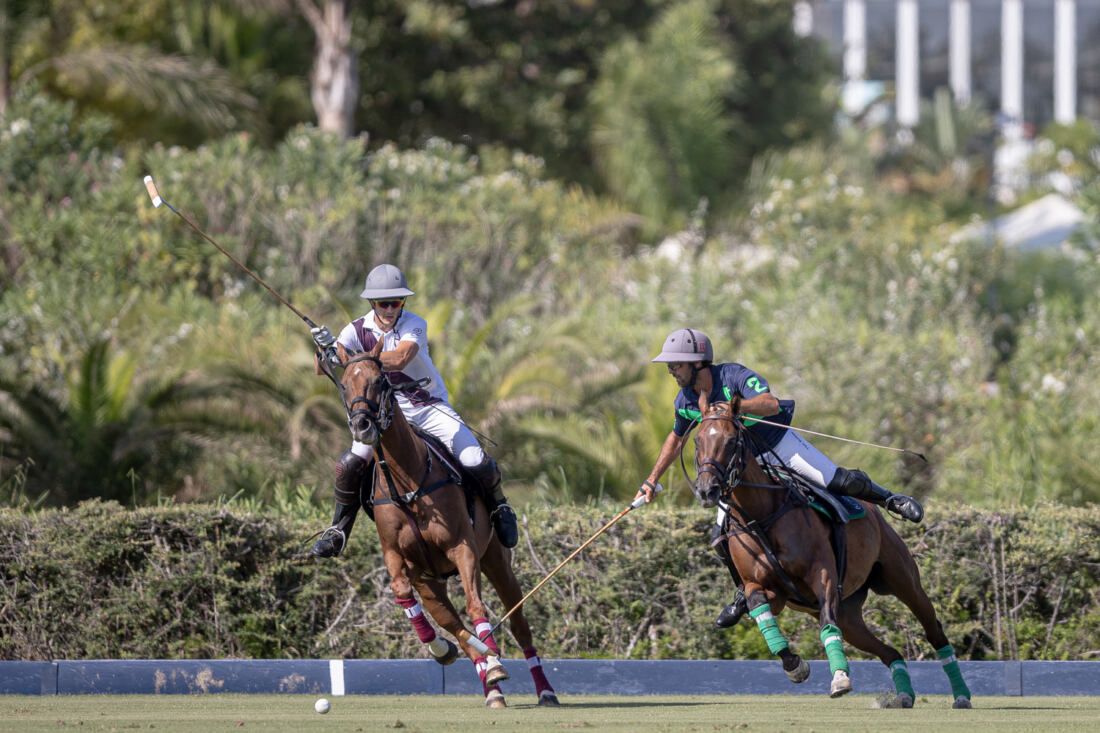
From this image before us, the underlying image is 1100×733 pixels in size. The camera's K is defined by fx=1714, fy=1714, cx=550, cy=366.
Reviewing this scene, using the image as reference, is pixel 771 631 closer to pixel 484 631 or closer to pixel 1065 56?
pixel 484 631

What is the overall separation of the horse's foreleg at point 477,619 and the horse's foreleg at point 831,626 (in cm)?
190

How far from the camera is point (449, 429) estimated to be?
36.2 feet

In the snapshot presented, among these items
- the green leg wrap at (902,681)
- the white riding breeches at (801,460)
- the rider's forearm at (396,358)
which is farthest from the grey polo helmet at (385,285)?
the green leg wrap at (902,681)

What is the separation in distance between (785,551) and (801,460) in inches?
29.9

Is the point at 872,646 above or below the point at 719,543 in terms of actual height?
below

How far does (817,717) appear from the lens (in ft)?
31.1

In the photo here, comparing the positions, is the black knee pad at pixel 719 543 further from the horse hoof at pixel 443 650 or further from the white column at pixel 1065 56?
the white column at pixel 1065 56

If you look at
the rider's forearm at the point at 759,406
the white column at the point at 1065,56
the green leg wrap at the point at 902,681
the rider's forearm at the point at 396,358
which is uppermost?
the white column at the point at 1065,56

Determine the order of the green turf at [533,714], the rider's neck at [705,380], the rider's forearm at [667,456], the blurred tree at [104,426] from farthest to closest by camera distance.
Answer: the blurred tree at [104,426]
the rider's forearm at [667,456]
the rider's neck at [705,380]
the green turf at [533,714]

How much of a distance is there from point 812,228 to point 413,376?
16966mm

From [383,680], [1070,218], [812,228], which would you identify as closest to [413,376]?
[383,680]

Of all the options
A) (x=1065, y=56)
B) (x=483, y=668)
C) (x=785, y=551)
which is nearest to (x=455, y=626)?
(x=483, y=668)

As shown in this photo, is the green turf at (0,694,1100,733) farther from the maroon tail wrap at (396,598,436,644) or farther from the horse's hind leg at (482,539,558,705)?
the maroon tail wrap at (396,598,436,644)

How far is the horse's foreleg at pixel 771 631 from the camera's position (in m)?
9.84
